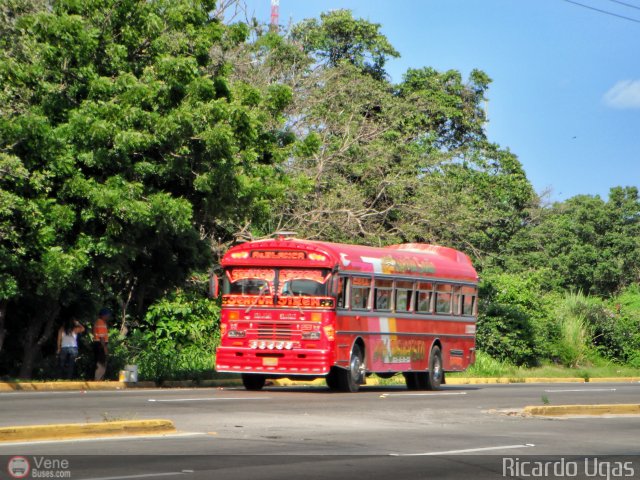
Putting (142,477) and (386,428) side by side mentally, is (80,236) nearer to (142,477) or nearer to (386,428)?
(386,428)

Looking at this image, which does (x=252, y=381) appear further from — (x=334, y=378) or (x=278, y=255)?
(x=278, y=255)

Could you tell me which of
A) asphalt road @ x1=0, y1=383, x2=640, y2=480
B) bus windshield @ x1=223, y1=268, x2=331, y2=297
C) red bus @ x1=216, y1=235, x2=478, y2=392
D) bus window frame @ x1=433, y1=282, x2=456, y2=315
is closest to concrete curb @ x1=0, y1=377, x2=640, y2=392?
asphalt road @ x1=0, y1=383, x2=640, y2=480

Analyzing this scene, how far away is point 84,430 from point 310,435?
303 cm

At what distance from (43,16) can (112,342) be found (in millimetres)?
9863

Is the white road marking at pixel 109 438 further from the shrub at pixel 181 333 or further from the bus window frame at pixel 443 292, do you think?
the shrub at pixel 181 333

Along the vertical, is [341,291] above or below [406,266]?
below

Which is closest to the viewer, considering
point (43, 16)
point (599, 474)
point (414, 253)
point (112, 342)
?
point (599, 474)

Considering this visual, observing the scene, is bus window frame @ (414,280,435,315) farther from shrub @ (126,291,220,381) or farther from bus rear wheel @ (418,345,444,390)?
shrub @ (126,291,220,381)

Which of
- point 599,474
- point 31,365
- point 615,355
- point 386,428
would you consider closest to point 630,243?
point 615,355

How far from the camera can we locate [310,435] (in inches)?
592

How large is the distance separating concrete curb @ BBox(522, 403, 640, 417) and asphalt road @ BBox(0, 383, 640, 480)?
1.31 ft

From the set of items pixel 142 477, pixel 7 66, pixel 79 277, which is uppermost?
pixel 7 66

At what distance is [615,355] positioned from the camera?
49.3 meters

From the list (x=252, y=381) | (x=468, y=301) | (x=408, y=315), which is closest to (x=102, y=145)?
(x=252, y=381)
